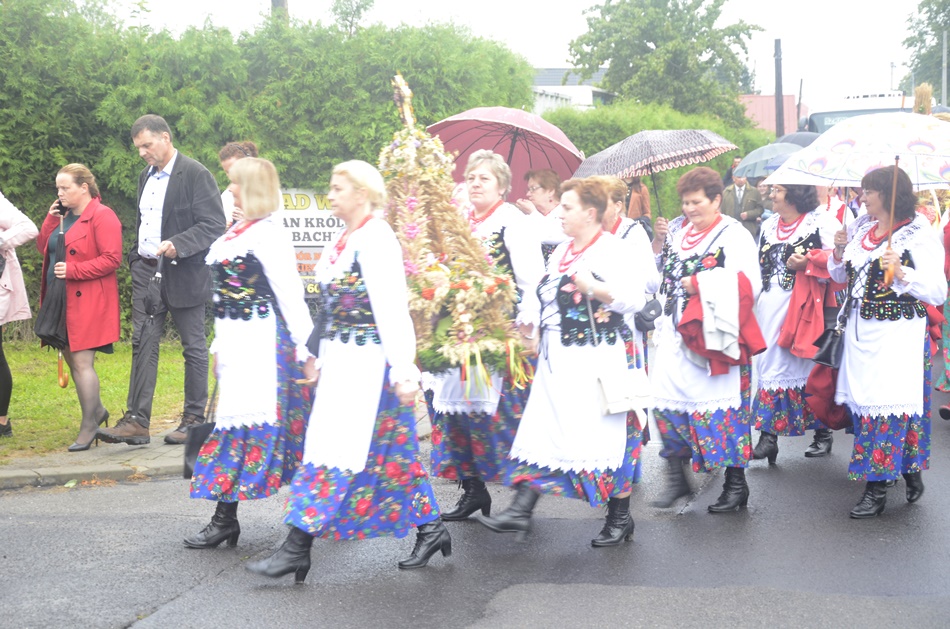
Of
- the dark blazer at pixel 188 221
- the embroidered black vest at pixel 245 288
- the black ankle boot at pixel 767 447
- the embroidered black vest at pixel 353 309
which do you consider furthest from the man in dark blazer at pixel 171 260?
the black ankle boot at pixel 767 447

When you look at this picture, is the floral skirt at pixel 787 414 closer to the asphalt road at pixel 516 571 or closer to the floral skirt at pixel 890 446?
the asphalt road at pixel 516 571

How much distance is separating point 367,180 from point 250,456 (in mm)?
1453

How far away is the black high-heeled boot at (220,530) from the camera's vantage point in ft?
18.0

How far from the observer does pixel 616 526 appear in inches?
220

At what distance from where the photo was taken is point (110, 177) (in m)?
11.0

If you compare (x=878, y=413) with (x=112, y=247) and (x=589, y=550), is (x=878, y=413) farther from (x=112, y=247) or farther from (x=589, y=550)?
(x=112, y=247)

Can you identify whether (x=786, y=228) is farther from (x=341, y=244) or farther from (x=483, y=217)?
(x=341, y=244)

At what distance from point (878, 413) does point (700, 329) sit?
3.64ft

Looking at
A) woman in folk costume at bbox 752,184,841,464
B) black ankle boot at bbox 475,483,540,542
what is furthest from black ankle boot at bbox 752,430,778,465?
black ankle boot at bbox 475,483,540,542

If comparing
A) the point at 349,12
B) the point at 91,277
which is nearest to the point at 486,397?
the point at 91,277

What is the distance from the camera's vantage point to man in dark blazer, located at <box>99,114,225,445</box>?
7691 mm

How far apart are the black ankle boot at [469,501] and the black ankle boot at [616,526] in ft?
2.49

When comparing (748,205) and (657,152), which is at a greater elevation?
(657,152)

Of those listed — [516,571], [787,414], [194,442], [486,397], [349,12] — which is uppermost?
[349,12]
